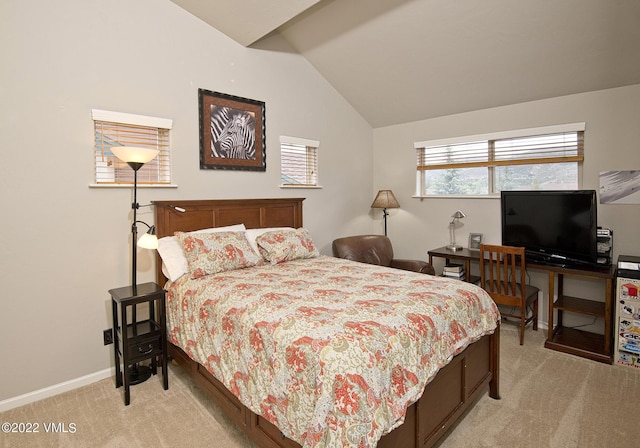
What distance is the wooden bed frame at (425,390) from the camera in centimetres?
179

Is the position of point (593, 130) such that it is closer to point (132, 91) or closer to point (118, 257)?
point (132, 91)

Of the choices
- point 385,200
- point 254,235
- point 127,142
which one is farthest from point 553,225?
point 127,142

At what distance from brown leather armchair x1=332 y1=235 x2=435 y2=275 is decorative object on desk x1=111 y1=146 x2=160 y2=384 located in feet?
7.12

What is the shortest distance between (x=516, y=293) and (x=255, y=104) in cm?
318

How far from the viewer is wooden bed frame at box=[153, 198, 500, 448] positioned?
5.87ft

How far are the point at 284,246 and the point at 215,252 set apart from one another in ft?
2.23

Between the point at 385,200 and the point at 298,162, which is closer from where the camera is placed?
the point at 298,162

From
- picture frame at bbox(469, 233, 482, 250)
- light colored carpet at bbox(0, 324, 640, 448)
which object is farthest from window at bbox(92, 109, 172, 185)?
picture frame at bbox(469, 233, 482, 250)

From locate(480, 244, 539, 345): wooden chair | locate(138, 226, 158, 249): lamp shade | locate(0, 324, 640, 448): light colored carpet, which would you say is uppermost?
locate(138, 226, 158, 249): lamp shade

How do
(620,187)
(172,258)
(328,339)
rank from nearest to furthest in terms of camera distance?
(328,339) < (172,258) < (620,187)

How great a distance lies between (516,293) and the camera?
11.2ft

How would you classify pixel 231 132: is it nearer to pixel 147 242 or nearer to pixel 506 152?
pixel 147 242

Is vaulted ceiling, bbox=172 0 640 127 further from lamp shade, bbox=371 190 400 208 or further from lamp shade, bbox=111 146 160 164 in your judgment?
lamp shade, bbox=111 146 160 164

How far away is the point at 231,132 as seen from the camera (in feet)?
11.6
